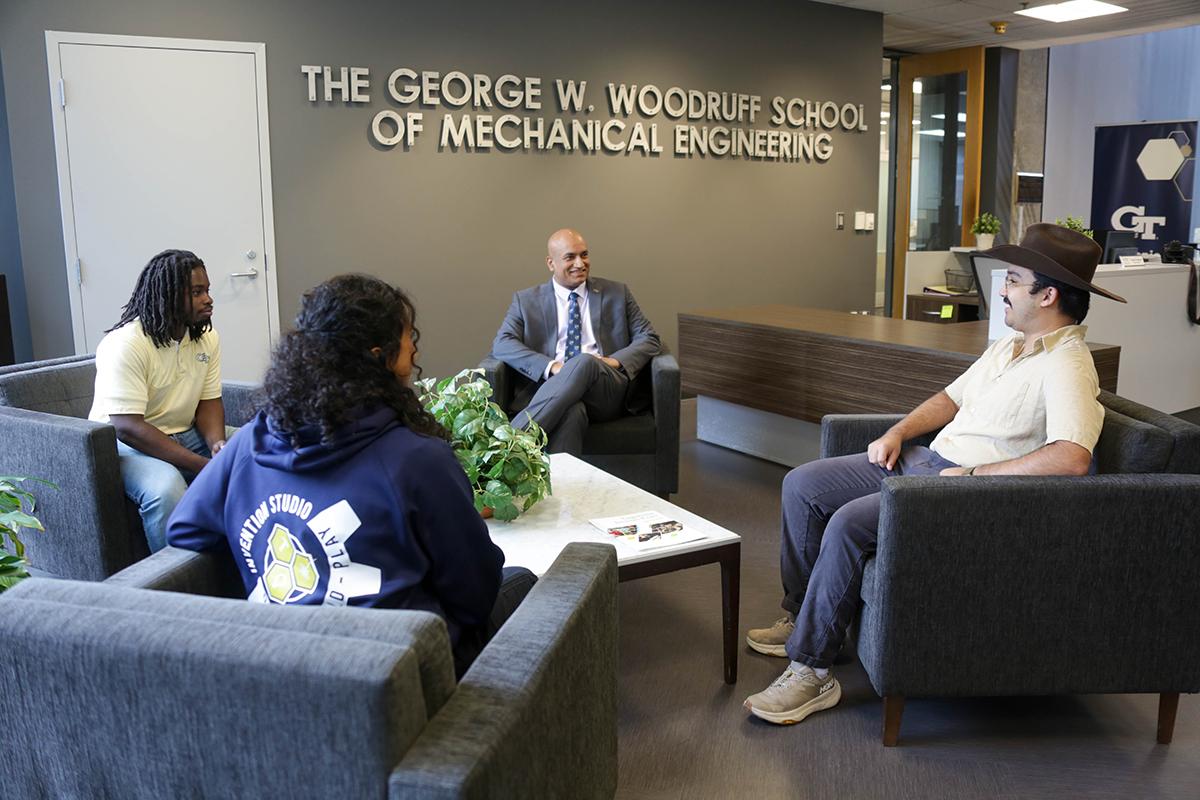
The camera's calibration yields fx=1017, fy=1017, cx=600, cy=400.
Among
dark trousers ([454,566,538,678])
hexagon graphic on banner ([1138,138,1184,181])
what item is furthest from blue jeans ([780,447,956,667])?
hexagon graphic on banner ([1138,138,1184,181])

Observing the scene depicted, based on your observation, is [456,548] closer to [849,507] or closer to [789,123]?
[849,507]

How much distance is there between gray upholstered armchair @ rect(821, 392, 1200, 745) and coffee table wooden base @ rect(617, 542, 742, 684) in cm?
41

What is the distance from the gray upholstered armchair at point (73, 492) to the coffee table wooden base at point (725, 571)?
1.23m

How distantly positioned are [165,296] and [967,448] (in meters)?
2.47

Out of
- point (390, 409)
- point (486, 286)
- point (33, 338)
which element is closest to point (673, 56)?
point (486, 286)

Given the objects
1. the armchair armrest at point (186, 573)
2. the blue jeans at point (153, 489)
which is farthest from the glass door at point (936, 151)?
the armchair armrest at point (186, 573)

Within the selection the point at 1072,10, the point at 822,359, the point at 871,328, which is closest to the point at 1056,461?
→ the point at 822,359

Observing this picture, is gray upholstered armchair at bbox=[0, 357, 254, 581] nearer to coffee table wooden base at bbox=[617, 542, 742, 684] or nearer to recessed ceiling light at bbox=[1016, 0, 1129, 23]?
coffee table wooden base at bbox=[617, 542, 742, 684]

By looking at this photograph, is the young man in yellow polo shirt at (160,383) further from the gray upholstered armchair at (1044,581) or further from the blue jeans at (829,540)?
the gray upholstered armchair at (1044,581)

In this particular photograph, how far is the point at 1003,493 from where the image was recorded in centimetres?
229

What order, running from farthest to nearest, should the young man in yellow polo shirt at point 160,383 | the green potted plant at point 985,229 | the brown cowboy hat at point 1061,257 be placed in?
the green potted plant at point 985,229 → the young man in yellow polo shirt at point 160,383 → the brown cowboy hat at point 1061,257

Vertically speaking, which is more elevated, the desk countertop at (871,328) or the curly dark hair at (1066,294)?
the curly dark hair at (1066,294)

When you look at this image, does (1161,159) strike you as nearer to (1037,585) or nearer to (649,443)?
(649,443)

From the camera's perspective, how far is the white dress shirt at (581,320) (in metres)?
4.61
